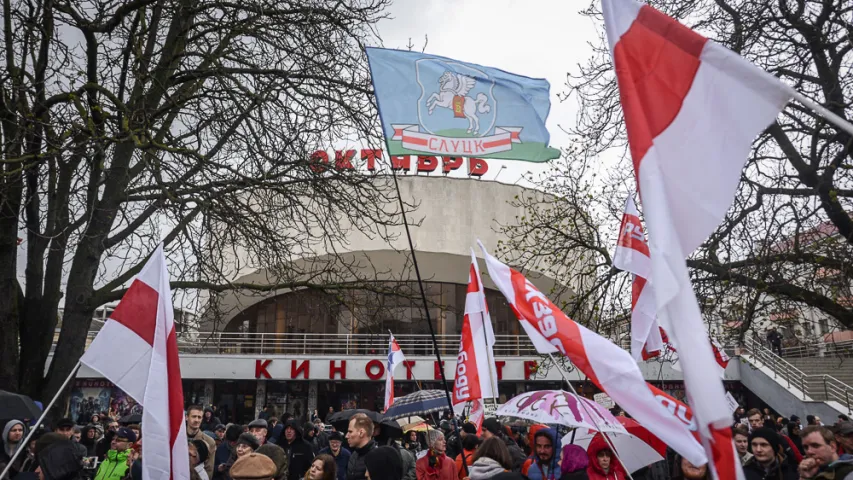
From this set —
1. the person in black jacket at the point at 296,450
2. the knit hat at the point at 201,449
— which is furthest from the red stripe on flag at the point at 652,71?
the person in black jacket at the point at 296,450

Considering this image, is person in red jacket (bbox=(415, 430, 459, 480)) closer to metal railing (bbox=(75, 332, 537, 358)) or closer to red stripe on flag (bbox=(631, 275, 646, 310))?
red stripe on flag (bbox=(631, 275, 646, 310))

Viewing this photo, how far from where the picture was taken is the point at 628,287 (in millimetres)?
11312

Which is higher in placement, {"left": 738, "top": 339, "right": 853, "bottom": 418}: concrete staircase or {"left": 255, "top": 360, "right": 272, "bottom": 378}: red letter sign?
{"left": 255, "top": 360, "right": 272, "bottom": 378}: red letter sign

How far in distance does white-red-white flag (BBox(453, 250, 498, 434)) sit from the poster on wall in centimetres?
Result: 2075

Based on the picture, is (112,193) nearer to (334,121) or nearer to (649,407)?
(334,121)

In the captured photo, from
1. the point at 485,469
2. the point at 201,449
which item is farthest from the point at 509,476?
the point at 201,449

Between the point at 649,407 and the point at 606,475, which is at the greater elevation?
the point at 649,407

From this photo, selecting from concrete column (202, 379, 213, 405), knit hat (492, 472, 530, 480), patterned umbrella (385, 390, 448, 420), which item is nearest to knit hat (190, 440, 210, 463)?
knit hat (492, 472, 530, 480)

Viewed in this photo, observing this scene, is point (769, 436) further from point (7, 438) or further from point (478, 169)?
point (478, 169)

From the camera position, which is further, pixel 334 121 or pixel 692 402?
pixel 334 121

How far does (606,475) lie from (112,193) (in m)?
7.14

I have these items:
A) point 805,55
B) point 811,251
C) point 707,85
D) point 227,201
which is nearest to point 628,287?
point 811,251

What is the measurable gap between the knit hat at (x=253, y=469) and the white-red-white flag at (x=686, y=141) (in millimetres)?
2107

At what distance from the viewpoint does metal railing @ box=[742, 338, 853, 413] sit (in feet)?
68.0
